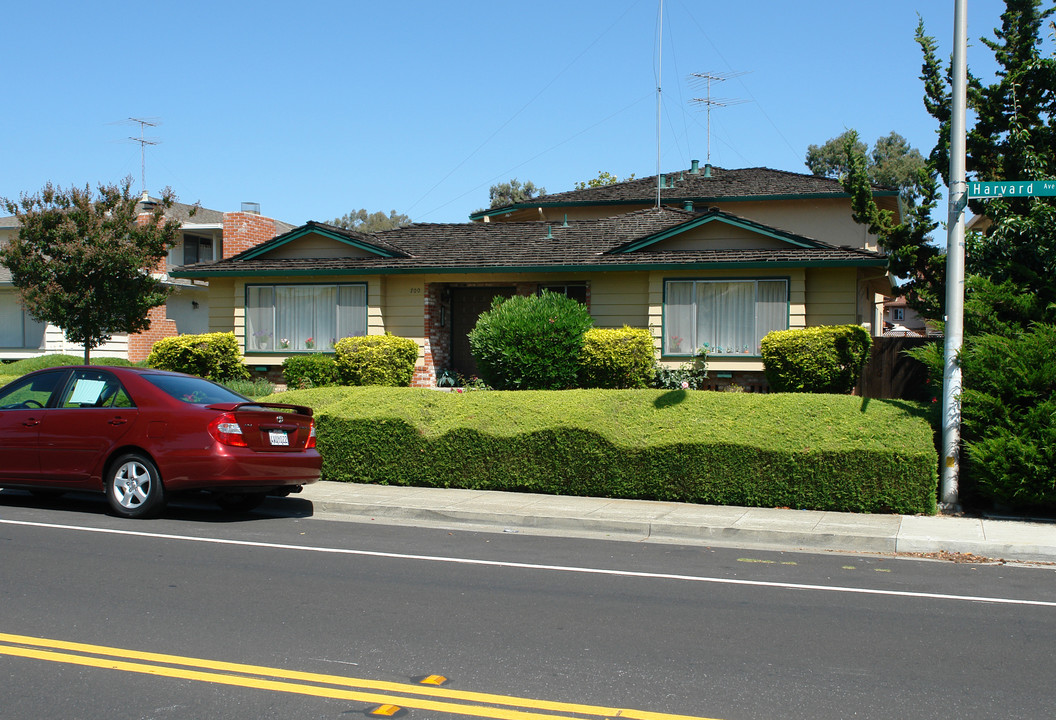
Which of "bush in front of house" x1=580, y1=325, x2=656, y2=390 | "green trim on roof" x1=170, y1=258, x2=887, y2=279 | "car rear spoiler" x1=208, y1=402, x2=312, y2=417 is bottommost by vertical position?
"car rear spoiler" x1=208, y1=402, x2=312, y2=417

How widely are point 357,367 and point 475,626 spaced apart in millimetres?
13083

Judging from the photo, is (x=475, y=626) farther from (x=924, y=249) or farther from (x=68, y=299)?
(x=68, y=299)

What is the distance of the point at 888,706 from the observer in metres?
4.90

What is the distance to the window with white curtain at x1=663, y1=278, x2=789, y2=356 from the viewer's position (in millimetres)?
18312

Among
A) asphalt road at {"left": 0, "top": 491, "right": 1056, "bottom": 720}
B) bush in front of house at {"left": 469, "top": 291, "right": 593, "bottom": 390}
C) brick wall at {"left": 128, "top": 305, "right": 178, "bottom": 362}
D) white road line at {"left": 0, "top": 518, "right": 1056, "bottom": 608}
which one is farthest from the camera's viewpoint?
brick wall at {"left": 128, "top": 305, "right": 178, "bottom": 362}

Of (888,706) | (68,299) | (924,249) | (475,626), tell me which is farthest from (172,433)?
(68,299)

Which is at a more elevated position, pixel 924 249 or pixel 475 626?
pixel 924 249

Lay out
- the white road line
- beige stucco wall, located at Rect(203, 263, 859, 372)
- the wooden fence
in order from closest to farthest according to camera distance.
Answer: the white road line
the wooden fence
beige stucco wall, located at Rect(203, 263, 859, 372)

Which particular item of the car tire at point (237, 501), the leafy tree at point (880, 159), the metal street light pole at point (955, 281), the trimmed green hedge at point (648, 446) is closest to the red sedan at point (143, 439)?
the car tire at point (237, 501)

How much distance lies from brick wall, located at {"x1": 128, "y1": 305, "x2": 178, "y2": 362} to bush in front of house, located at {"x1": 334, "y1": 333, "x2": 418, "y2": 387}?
17002 mm

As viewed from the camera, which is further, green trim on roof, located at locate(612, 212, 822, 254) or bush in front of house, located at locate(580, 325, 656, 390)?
green trim on roof, located at locate(612, 212, 822, 254)

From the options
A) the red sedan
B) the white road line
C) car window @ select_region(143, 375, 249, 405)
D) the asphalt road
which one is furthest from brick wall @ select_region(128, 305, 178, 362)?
the asphalt road

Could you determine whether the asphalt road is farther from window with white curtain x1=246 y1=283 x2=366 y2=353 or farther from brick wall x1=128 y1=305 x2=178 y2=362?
brick wall x1=128 y1=305 x2=178 y2=362

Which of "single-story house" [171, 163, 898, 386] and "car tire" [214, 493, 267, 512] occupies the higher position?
"single-story house" [171, 163, 898, 386]
